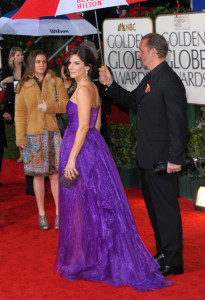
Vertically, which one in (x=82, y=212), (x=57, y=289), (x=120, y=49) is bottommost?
(x=57, y=289)

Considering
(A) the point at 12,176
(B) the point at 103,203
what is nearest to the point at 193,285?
(B) the point at 103,203

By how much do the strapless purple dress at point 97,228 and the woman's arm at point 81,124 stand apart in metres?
0.11

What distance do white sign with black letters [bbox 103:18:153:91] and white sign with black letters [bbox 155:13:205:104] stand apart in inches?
17.7

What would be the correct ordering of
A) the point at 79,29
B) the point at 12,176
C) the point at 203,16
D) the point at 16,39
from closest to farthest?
the point at 203,16, the point at 79,29, the point at 12,176, the point at 16,39

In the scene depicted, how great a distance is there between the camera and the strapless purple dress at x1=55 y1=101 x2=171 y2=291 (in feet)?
16.6

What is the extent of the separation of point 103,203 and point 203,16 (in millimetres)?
3035

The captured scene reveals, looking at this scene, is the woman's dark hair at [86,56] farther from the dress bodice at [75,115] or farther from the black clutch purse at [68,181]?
the black clutch purse at [68,181]

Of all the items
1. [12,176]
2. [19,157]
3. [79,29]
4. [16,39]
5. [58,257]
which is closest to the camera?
[58,257]

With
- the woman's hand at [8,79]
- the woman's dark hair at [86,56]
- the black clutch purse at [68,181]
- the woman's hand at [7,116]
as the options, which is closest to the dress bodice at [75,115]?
the woman's dark hair at [86,56]

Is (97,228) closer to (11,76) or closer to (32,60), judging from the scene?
(32,60)

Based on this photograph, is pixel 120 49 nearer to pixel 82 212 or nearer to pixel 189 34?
pixel 189 34

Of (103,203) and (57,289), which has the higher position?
(103,203)

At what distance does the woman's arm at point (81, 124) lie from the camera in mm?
5105

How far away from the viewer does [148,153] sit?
5.11 meters
